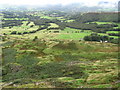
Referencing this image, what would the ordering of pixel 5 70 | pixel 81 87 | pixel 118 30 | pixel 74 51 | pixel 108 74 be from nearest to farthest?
1. pixel 81 87
2. pixel 108 74
3. pixel 5 70
4. pixel 74 51
5. pixel 118 30

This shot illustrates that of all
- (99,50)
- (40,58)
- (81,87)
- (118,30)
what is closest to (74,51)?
(99,50)

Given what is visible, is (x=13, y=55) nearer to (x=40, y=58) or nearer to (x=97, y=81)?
(x=40, y=58)

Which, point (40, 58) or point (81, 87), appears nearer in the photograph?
point (81, 87)

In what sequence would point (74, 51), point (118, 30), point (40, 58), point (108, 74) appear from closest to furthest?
point (108, 74) → point (40, 58) → point (74, 51) → point (118, 30)

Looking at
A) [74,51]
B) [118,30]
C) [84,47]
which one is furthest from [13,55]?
[118,30]

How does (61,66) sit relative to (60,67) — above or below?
below

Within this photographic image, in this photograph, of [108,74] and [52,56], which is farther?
[52,56]

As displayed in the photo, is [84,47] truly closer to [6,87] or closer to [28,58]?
[28,58]

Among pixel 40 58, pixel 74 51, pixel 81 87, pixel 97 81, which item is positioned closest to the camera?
pixel 81 87

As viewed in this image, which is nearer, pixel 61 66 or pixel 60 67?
pixel 60 67
